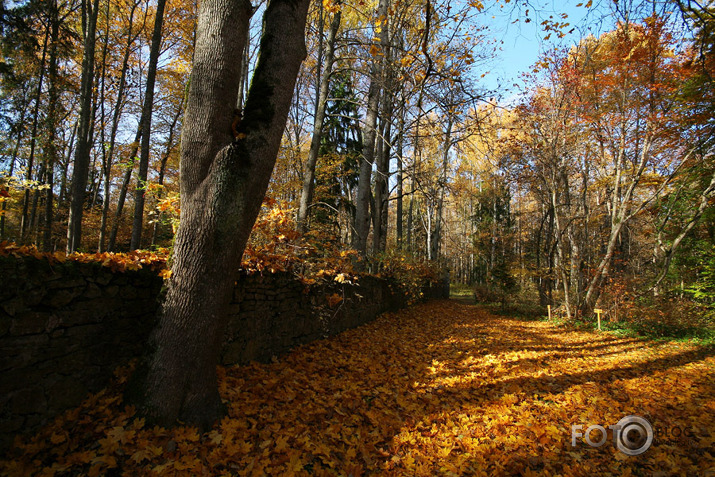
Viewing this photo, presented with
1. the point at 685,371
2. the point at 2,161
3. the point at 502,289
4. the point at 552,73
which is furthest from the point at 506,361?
the point at 2,161

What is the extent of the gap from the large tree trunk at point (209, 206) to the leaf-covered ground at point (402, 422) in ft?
0.94

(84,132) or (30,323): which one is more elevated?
(84,132)

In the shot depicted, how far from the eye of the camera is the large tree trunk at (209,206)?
256 centimetres

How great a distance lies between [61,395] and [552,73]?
1557 cm

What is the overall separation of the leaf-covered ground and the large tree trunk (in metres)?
0.29

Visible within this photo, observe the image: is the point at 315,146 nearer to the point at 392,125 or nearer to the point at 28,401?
the point at 392,125

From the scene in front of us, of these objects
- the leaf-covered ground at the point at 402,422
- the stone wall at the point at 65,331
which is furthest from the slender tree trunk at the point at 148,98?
the leaf-covered ground at the point at 402,422

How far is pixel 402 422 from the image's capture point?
326 cm

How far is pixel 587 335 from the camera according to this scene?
29.3 ft

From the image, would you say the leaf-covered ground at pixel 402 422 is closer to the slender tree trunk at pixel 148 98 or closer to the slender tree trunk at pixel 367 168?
the slender tree trunk at pixel 367 168

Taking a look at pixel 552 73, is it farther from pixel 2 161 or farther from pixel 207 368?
pixel 2 161

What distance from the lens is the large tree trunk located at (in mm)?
2562

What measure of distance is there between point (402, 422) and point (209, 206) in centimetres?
295

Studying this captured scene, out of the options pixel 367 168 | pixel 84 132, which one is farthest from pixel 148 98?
pixel 367 168
